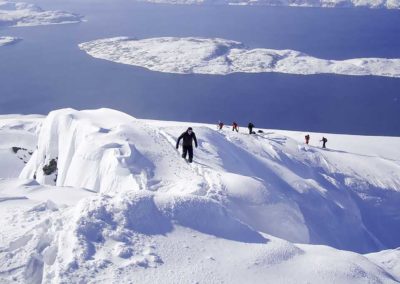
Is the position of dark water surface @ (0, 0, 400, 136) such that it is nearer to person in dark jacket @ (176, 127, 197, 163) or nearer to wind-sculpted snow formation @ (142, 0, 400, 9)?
person in dark jacket @ (176, 127, 197, 163)

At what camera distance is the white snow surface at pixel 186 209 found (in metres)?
8.58

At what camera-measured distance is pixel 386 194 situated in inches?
911

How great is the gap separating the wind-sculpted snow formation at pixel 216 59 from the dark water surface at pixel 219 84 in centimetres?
306

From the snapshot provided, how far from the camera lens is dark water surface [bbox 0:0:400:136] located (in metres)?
57.2

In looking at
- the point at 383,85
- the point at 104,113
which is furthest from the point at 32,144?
the point at 383,85

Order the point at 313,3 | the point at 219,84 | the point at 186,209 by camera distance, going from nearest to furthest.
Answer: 1. the point at 186,209
2. the point at 219,84
3. the point at 313,3

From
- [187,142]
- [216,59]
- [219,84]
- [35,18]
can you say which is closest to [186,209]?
[187,142]

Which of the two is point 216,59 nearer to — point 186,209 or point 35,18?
point 35,18

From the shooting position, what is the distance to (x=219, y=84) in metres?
72.1

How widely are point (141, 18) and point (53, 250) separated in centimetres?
13439

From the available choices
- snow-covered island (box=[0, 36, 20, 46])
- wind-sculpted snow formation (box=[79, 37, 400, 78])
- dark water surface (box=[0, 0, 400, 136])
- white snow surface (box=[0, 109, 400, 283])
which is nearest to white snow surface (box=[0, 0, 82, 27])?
dark water surface (box=[0, 0, 400, 136])

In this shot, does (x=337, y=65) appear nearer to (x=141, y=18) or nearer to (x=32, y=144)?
(x=32, y=144)

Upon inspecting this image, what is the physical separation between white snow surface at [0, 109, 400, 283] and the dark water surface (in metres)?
30.6

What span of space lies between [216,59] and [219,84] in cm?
1671
